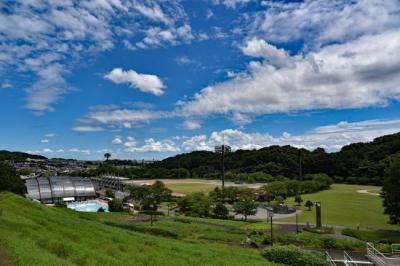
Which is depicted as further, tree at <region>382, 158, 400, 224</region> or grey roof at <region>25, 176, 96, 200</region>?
grey roof at <region>25, 176, 96, 200</region>

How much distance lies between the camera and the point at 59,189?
8725 cm

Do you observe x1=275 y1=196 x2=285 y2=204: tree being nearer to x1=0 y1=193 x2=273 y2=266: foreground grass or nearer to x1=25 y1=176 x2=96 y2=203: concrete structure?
x1=0 y1=193 x2=273 y2=266: foreground grass

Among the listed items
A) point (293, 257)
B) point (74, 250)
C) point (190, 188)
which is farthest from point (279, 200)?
point (74, 250)

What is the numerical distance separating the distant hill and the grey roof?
162 ft

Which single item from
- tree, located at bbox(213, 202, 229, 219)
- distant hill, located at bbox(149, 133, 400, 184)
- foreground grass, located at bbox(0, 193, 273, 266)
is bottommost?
tree, located at bbox(213, 202, 229, 219)

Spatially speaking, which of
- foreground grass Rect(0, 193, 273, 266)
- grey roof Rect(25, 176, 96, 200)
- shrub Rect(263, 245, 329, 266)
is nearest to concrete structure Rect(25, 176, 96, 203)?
grey roof Rect(25, 176, 96, 200)

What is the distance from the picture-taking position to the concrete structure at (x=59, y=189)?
83744 mm

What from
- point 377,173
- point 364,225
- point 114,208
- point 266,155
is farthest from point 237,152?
point 364,225

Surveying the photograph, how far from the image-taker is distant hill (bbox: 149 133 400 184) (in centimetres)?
10388

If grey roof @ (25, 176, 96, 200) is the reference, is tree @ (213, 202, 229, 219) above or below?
below

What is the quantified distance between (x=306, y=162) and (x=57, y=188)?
8558 cm

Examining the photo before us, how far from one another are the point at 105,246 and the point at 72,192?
79343mm

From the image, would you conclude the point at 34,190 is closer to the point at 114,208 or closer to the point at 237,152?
the point at 114,208

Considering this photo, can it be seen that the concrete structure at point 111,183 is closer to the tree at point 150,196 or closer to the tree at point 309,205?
the tree at point 150,196
